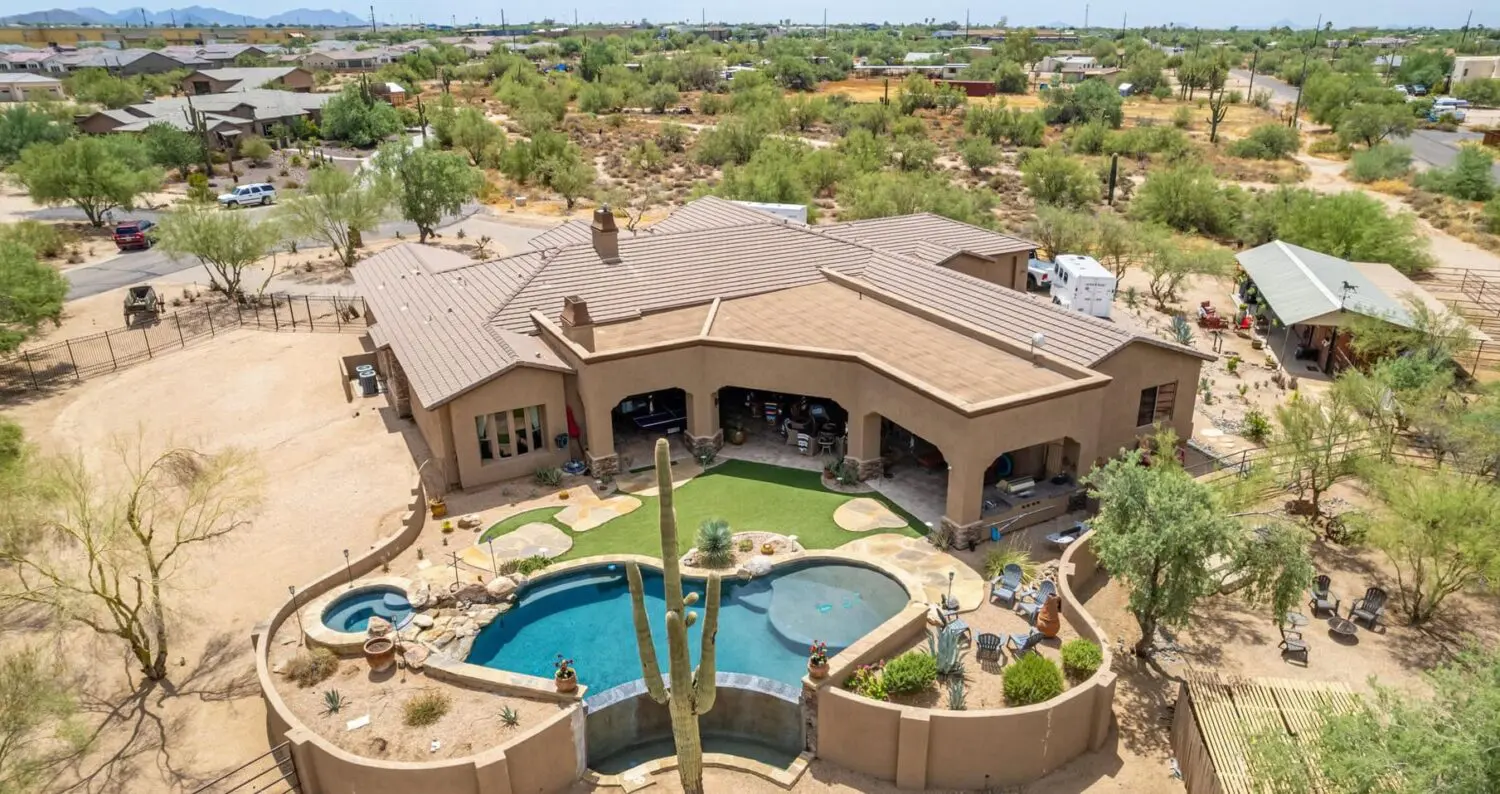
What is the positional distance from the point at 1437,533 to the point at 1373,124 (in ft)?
263

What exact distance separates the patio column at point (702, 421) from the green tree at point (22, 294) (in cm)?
2590

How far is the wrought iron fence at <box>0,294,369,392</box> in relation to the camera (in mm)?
36500

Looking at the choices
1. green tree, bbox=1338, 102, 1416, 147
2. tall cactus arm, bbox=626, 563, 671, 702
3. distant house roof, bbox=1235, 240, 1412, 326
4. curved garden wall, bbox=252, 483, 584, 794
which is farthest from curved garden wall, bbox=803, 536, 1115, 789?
green tree, bbox=1338, 102, 1416, 147

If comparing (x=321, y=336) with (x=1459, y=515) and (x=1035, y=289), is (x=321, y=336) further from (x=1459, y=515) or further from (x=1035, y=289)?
(x=1459, y=515)

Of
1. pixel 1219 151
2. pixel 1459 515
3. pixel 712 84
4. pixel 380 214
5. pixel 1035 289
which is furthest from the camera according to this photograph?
pixel 712 84

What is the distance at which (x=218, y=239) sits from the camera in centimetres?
4294

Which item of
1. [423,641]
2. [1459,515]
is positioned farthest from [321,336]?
[1459,515]

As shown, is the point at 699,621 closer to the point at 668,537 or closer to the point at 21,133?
the point at 668,537

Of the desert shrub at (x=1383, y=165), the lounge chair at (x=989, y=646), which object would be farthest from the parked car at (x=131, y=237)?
the desert shrub at (x=1383, y=165)

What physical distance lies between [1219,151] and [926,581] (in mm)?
80268

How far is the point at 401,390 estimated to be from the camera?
31.5 meters

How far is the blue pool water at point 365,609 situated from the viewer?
21109 millimetres

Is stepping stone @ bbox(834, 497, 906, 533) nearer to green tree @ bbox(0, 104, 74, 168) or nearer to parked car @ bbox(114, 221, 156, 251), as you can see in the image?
parked car @ bbox(114, 221, 156, 251)

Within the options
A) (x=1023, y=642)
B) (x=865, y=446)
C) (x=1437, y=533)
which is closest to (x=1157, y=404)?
(x=1437, y=533)
